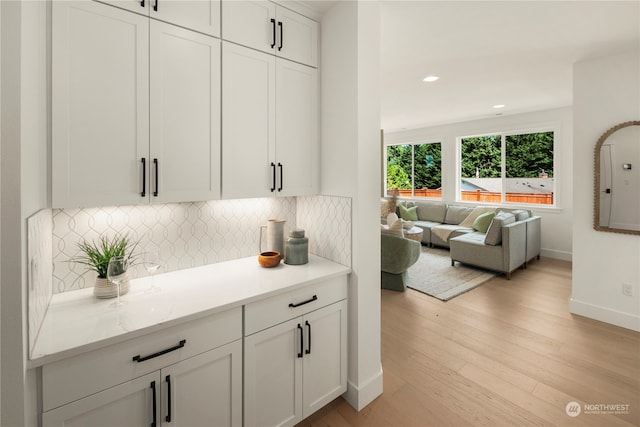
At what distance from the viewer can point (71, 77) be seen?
129 centimetres

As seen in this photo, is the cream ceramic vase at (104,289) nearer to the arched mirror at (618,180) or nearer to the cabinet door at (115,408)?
the cabinet door at (115,408)

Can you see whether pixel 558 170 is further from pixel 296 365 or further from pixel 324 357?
pixel 296 365

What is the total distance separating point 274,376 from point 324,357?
35cm

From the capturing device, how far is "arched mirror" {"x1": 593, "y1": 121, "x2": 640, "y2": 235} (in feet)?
9.57

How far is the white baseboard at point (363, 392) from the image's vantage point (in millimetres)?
1969

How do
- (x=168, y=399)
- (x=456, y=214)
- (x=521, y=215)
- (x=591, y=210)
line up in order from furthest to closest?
(x=456, y=214)
(x=521, y=215)
(x=591, y=210)
(x=168, y=399)

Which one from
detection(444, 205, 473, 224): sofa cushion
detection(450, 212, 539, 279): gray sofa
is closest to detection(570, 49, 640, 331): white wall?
detection(450, 212, 539, 279): gray sofa

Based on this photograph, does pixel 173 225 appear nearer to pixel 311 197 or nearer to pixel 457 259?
pixel 311 197

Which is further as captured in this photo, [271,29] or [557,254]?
[557,254]

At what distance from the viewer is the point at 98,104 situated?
1.36m

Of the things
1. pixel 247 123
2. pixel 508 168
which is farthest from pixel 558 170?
pixel 247 123

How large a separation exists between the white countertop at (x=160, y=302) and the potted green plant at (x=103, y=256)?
0.15 feet

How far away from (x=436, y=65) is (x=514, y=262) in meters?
3.08

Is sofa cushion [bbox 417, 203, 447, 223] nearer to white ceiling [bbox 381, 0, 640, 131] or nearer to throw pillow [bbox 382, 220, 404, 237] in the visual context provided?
white ceiling [bbox 381, 0, 640, 131]
